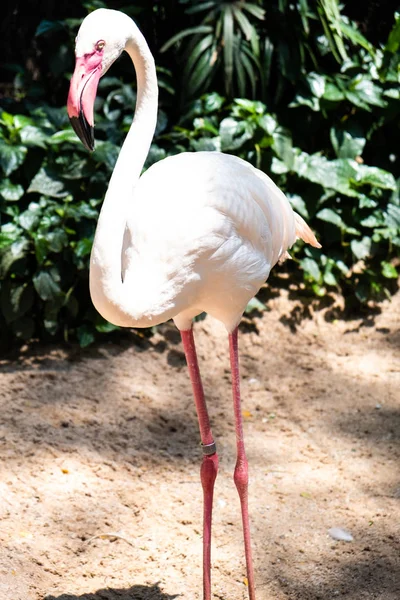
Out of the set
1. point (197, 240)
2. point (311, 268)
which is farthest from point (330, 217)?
point (197, 240)

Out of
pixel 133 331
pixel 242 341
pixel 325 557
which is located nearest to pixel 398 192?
pixel 242 341

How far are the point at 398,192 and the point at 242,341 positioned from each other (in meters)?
1.48

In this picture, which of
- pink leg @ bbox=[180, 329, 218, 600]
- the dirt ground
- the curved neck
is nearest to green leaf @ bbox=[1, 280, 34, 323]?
the dirt ground

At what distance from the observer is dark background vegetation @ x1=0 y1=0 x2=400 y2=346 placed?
4.38 metres

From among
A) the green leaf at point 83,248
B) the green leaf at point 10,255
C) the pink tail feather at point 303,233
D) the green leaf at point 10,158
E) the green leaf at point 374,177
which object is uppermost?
the pink tail feather at point 303,233

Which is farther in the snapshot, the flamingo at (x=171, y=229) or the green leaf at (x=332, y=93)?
the green leaf at (x=332, y=93)

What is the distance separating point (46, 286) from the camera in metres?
4.31

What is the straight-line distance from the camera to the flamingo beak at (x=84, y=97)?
2.14 meters

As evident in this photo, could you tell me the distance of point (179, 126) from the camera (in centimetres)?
481

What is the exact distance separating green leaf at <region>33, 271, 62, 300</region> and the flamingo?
1482 mm

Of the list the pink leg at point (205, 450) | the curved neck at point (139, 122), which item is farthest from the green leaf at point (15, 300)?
the curved neck at point (139, 122)

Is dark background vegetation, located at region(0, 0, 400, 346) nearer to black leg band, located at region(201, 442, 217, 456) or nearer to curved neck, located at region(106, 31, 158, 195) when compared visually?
black leg band, located at region(201, 442, 217, 456)

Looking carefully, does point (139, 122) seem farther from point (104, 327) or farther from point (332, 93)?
point (332, 93)

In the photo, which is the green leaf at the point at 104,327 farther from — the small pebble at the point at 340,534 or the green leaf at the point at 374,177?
the green leaf at the point at 374,177
